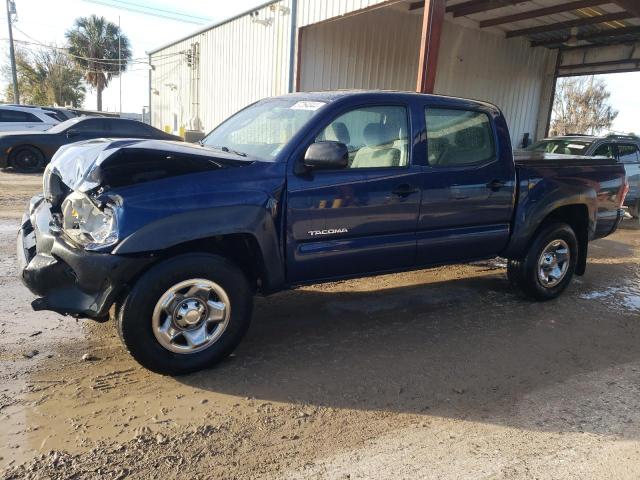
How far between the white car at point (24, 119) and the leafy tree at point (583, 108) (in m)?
38.3

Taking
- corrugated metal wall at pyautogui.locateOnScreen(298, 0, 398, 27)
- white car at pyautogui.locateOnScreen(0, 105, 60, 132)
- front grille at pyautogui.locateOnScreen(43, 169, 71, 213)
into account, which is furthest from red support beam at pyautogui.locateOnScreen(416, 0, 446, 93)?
white car at pyautogui.locateOnScreen(0, 105, 60, 132)

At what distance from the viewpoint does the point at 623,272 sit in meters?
6.84

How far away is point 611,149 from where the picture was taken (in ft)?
33.1

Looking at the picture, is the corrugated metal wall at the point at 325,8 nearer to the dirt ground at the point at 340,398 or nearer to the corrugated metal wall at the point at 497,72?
the corrugated metal wall at the point at 497,72

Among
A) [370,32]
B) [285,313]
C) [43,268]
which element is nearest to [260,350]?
[285,313]

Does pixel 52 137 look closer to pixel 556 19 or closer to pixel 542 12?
pixel 542 12

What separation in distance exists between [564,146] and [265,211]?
8.81 m

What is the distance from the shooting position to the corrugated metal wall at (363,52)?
12.1 meters

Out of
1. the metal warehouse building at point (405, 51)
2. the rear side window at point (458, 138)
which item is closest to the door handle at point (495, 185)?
the rear side window at point (458, 138)

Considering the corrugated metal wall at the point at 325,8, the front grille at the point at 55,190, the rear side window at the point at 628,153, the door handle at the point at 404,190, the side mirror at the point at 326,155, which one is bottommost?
the front grille at the point at 55,190

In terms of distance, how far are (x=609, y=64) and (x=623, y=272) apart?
1297 cm

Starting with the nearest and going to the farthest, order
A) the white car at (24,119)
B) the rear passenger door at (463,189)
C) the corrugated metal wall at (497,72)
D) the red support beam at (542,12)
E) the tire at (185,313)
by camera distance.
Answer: the tire at (185,313) → the rear passenger door at (463,189) → the red support beam at (542,12) → the white car at (24,119) → the corrugated metal wall at (497,72)

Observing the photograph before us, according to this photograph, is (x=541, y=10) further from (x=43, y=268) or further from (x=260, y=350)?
(x=43, y=268)

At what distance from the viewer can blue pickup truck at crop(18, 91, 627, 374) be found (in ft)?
9.92
